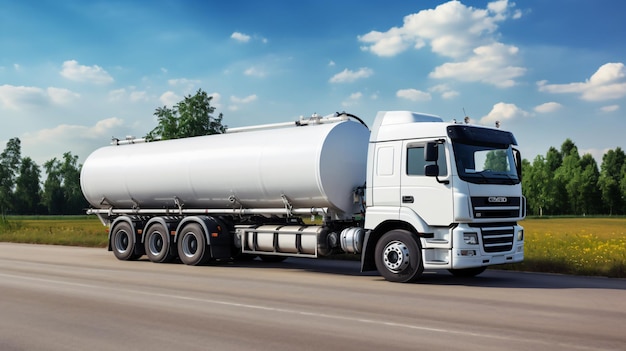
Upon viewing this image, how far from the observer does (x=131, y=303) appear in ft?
33.2

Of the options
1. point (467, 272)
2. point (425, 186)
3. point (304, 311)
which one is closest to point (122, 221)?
point (467, 272)

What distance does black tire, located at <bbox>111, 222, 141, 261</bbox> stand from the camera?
19.1 meters

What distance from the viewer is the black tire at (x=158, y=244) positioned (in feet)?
58.8

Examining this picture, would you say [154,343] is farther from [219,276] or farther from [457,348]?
[219,276]

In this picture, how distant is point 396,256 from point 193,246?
6865mm

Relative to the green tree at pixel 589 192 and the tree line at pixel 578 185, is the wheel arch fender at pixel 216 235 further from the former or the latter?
the green tree at pixel 589 192

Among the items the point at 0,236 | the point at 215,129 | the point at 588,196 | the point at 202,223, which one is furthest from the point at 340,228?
the point at 588,196

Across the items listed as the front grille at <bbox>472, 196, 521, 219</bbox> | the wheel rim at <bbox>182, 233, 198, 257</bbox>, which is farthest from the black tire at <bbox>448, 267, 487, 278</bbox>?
the wheel rim at <bbox>182, 233, 198, 257</bbox>

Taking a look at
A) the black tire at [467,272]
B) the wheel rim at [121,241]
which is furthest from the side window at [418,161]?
the wheel rim at [121,241]

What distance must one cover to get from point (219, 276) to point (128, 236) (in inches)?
241

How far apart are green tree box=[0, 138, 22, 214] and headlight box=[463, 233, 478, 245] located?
443 feet

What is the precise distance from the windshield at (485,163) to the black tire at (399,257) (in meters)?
1.67

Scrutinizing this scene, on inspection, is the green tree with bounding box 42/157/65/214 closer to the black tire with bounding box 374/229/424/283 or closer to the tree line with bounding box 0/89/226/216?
the tree line with bounding box 0/89/226/216

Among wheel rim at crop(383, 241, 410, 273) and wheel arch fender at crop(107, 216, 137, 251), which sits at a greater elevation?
wheel arch fender at crop(107, 216, 137, 251)
